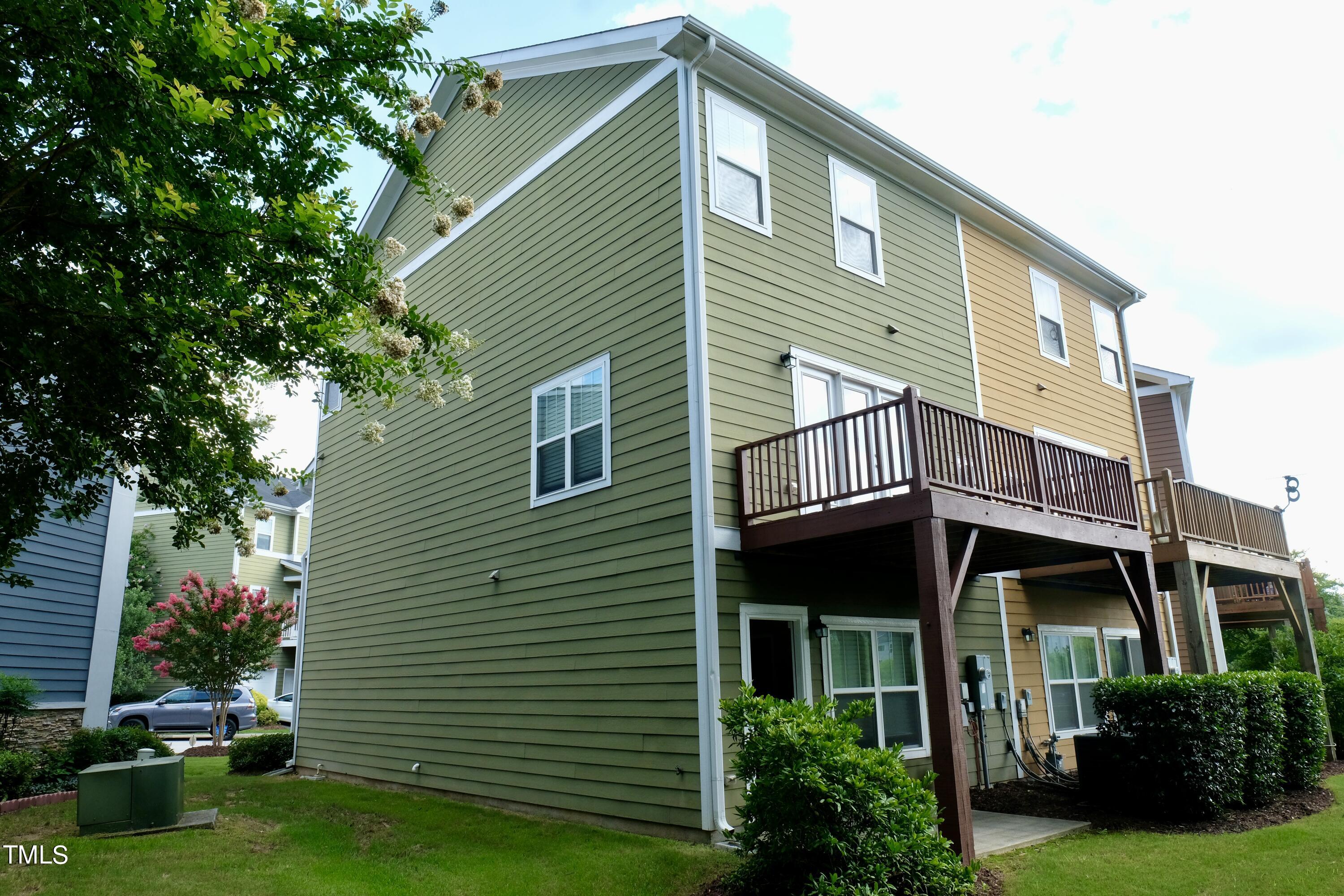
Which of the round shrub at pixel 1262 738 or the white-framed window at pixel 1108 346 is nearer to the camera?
the round shrub at pixel 1262 738

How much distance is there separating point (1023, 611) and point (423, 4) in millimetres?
10581

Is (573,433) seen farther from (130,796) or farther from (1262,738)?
(1262,738)

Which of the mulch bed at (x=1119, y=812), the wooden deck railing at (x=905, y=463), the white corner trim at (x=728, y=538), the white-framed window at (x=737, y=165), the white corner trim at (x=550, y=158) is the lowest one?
the mulch bed at (x=1119, y=812)

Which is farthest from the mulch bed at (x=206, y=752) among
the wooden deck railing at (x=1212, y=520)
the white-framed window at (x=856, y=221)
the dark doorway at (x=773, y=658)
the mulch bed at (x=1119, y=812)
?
the wooden deck railing at (x=1212, y=520)

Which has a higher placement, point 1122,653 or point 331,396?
point 331,396

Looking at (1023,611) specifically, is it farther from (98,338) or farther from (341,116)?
(98,338)

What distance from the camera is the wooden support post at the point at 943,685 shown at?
6.78 meters

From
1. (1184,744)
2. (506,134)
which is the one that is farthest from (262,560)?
(1184,744)

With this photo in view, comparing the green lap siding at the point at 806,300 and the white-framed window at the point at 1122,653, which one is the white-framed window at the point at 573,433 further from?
the white-framed window at the point at 1122,653

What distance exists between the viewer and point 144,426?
690cm

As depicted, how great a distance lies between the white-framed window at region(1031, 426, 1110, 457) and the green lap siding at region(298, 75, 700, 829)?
274 inches

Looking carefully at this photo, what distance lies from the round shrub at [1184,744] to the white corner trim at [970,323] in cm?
451

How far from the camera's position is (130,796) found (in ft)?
26.0

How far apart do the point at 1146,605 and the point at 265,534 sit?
27.3 metres
